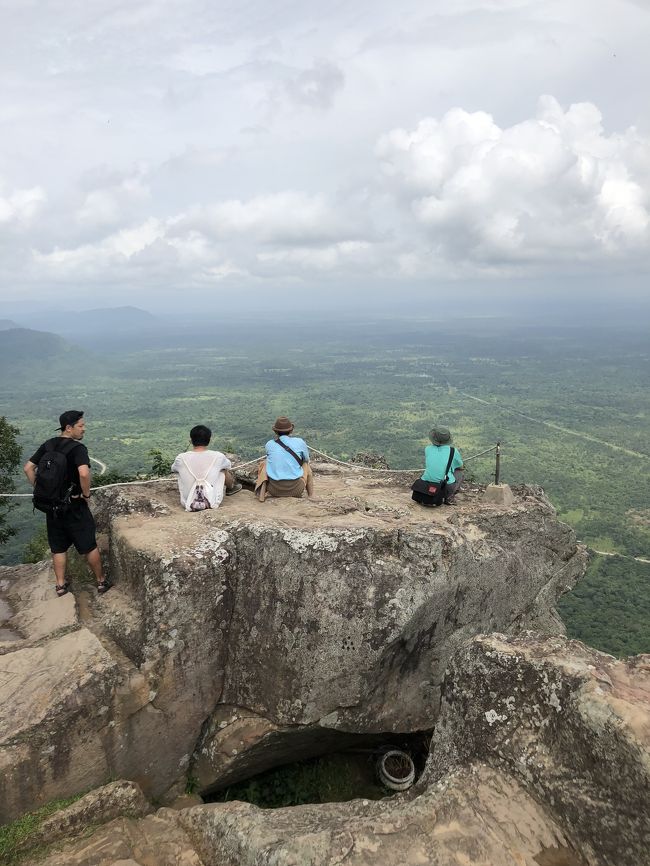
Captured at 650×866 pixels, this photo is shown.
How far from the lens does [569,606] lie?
3017 centimetres

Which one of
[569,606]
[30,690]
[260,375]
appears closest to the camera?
[30,690]

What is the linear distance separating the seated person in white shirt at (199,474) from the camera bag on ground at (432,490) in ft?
11.5

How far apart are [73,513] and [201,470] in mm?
2036

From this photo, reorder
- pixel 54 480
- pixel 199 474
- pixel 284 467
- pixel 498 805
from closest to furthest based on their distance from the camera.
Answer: pixel 498 805 < pixel 54 480 < pixel 199 474 < pixel 284 467

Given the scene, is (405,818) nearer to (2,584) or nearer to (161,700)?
(161,700)

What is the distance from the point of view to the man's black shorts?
759 cm

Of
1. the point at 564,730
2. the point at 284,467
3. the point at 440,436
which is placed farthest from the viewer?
the point at 284,467

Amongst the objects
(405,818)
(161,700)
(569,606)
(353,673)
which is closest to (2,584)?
(161,700)

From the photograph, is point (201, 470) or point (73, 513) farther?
point (201, 470)

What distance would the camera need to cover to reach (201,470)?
342 inches

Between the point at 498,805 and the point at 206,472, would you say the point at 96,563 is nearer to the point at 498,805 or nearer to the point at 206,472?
the point at 206,472

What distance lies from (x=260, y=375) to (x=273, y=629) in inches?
7318

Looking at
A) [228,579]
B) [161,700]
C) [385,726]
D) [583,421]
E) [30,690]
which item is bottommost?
[583,421]

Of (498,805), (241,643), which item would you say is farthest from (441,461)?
(498,805)
